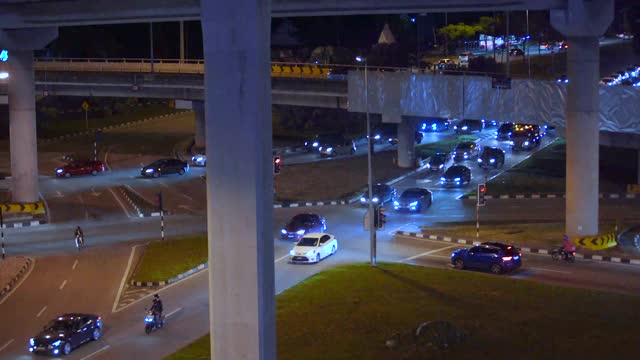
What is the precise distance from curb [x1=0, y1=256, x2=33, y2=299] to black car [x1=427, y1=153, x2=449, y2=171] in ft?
89.6

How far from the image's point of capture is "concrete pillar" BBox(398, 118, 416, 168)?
57312 millimetres

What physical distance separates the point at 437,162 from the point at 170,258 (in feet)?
84.0

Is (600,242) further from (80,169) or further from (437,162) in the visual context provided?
(80,169)

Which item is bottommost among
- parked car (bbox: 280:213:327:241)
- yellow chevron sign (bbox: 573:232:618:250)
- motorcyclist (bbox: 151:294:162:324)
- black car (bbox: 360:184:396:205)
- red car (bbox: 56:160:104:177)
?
motorcyclist (bbox: 151:294:162:324)

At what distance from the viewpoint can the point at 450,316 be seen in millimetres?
26328

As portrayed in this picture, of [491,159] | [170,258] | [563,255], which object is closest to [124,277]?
[170,258]

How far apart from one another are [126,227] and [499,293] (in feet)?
66.7

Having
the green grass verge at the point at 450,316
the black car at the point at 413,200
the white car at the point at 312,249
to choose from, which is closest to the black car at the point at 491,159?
the black car at the point at 413,200

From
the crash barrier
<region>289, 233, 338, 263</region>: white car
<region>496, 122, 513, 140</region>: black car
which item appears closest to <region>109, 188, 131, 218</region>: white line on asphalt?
the crash barrier

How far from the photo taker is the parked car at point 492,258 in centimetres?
3250

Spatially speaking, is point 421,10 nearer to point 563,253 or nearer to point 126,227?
point 563,253

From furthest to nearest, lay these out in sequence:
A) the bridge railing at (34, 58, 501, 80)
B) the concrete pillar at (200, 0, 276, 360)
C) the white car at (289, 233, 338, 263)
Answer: the bridge railing at (34, 58, 501, 80) → the white car at (289, 233, 338, 263) → the concrete pillar at (200, 0, 276, 360)

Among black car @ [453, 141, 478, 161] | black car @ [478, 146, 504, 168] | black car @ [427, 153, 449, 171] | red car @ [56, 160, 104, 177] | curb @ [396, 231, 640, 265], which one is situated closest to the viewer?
curb @ [396, 231, 640, 265]

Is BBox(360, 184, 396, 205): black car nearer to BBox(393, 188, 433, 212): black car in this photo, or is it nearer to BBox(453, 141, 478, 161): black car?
BBox(393, 188, 433, 212): black car
